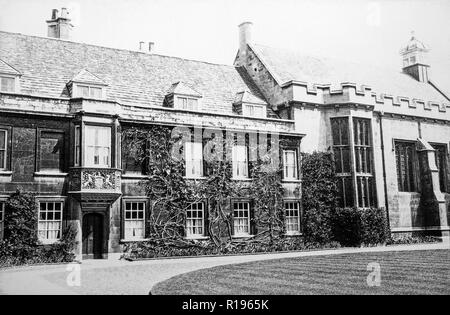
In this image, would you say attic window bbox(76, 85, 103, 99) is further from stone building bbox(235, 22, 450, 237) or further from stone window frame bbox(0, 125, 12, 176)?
stone building bbox(235, 22, 450, 237)

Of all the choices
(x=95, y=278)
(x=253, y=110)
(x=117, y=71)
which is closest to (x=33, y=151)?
(x=117, y=71)

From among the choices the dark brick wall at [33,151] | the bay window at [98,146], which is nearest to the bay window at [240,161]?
the bay window at [98,146]

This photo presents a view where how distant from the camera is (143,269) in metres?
15.8

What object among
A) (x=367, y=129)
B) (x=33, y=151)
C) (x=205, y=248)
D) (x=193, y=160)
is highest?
(x=367, y=129)

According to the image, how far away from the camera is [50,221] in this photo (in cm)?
1989

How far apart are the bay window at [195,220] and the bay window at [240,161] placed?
271 centimetres

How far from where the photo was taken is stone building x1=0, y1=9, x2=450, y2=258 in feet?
66.0

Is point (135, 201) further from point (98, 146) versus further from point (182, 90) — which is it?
point (182, 90)

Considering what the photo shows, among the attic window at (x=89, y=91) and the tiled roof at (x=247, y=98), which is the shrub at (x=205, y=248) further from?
the tiled roof at (x=247, y=98)

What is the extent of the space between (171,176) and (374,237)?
12.4 m

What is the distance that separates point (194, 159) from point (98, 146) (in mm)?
5052

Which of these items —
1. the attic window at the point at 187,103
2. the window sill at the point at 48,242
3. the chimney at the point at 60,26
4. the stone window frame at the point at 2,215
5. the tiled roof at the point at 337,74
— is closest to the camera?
the stone window frame at the point at 2,215

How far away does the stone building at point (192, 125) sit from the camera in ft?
66.0
